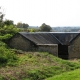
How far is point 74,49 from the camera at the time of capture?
29609mm

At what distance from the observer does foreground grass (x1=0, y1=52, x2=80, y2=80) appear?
52.8 feet

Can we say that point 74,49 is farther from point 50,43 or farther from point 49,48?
point 49,48

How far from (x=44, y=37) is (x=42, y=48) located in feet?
15.1

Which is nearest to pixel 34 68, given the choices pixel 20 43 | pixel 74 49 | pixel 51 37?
pixel 20 43

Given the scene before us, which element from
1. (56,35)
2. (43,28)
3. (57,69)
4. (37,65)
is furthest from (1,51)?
(43,28)

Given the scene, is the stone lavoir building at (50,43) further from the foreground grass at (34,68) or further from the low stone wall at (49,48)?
the foreground grass at (34,68)

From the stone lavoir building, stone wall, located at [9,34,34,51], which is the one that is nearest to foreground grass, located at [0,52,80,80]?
the stone lavoir building

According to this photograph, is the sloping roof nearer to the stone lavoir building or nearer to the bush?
the stone lavoir building

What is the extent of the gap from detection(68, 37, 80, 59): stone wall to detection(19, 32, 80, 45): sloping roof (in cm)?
96

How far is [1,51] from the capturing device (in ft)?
68.9

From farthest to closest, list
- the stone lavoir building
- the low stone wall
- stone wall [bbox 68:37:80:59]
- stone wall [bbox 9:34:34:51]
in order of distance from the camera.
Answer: stone wall [bbox 68:37:80:59]
stone wall [bbox 9:34:34:51]
the stone lavoir building
the low stone wall

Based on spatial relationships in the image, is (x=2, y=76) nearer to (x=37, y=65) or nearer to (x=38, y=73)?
(x=38, y=73)

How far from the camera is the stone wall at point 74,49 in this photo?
29527 millimetres

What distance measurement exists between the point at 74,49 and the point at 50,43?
2.77m
